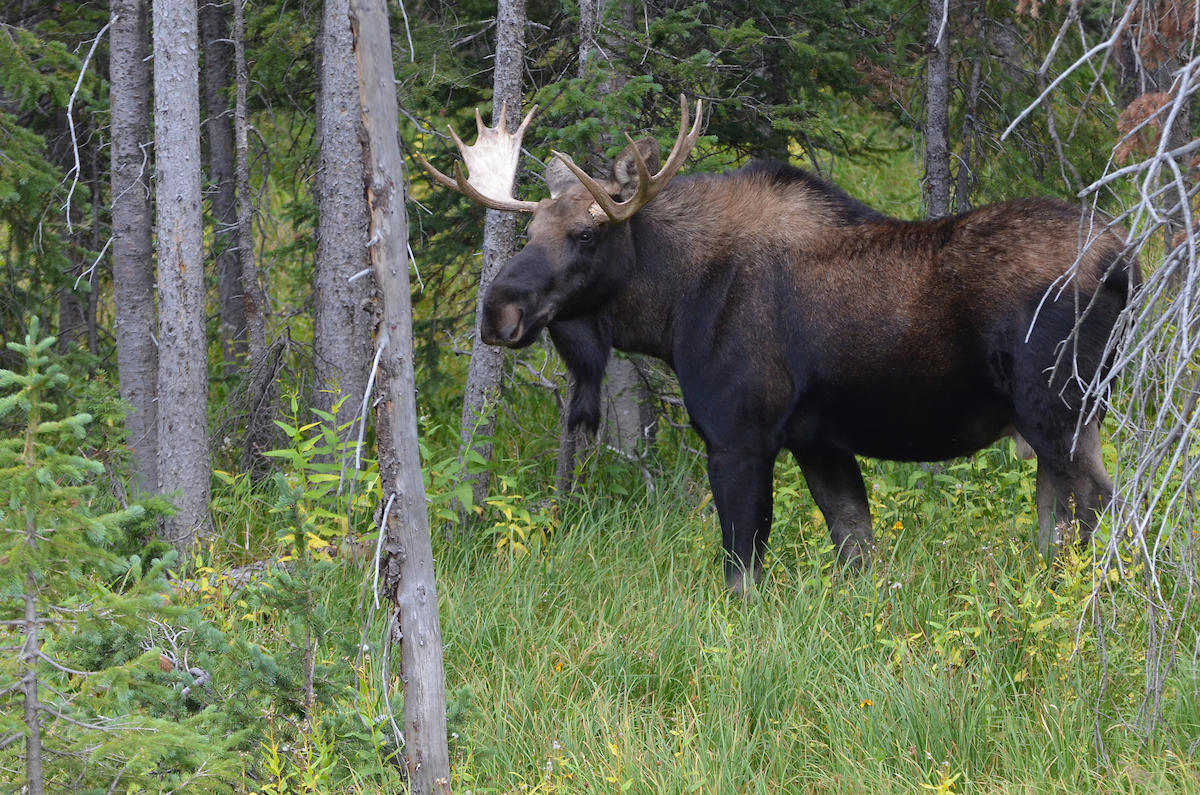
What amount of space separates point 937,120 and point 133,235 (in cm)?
479

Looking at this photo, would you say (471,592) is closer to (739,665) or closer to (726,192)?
(739,665)

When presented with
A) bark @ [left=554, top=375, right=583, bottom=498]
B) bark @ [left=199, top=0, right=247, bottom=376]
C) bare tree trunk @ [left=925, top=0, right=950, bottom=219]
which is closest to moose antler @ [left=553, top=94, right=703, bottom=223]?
bark @ [left=554, top=375, right=583, bottom=498]

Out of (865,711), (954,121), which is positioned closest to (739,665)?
(865,711)

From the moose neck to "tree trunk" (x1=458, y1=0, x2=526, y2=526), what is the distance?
0.76 meters

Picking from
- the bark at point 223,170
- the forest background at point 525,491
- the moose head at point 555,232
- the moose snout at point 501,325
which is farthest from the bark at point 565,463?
the bark at point 223,170

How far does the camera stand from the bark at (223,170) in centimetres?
855

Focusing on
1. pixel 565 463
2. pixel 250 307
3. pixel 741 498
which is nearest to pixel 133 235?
pixel 250 307

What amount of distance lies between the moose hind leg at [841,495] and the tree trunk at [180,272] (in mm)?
3214

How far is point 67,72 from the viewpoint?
293 inches

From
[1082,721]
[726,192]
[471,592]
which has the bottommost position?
[471,592]

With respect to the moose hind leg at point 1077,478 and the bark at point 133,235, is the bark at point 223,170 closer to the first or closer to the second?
the bark at point 133,235

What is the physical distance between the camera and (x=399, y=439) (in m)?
3.71

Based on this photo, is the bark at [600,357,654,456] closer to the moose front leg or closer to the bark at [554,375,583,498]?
the bark at [554,375,583,498]

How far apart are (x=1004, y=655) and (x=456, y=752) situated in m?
2.06
